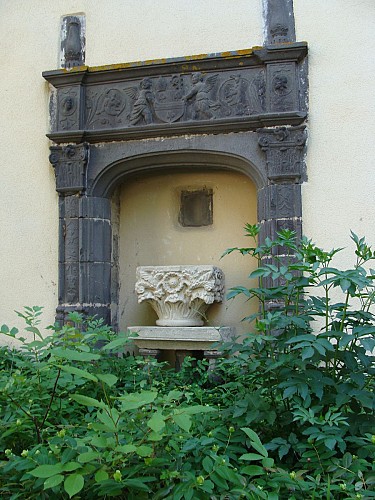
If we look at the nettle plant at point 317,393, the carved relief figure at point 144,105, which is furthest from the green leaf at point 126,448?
the carved relief figure at point 144,105

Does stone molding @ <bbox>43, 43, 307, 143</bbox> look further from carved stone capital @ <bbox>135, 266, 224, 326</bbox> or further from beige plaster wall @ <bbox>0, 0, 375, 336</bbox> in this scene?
carved stone capital @ <bbox>135, 266, 224, 326</bbox>

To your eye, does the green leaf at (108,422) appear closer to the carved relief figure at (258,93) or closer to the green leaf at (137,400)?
the green leaf at (137,400)

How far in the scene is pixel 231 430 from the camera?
8.35 feet

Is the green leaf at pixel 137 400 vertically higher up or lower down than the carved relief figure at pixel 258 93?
lower down

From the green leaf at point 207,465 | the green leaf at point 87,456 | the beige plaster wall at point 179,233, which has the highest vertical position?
the beige plaster wall at point 179,233

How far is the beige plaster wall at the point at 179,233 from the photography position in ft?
18.4

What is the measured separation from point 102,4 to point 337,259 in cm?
325

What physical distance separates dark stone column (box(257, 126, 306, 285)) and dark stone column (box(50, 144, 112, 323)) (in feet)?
5.08

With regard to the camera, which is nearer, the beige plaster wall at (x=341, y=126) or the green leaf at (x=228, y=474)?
the green leaf at (x=228, y=474)

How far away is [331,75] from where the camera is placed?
514cm

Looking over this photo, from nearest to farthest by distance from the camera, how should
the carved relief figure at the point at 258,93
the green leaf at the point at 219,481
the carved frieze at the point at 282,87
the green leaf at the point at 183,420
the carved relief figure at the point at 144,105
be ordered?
1. the green leaf at the point at 183,420
2. the green leaf at the point at 219,481
3. the carved frieze at the point at 282,87
4. the carved relief figure at the point at 258,93
5. the carved relief figure at the point at 144,105

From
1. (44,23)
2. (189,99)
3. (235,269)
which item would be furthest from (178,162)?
(44,23)

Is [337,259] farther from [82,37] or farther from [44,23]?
[44,23]

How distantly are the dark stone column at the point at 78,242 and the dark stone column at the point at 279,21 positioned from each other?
1934 millimetres
